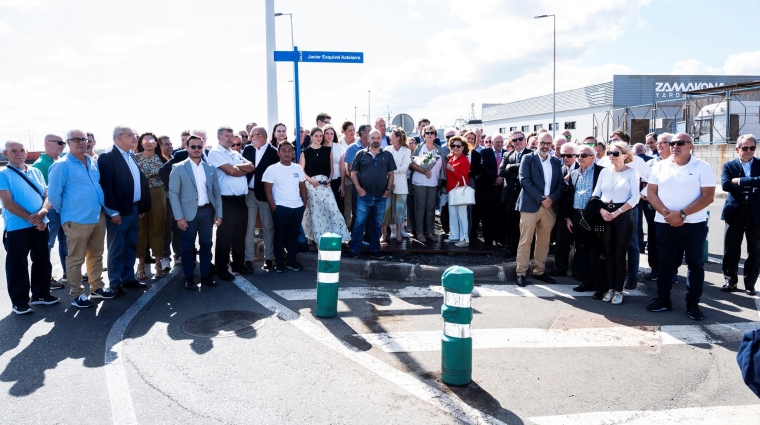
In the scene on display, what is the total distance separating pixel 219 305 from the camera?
6.48 m

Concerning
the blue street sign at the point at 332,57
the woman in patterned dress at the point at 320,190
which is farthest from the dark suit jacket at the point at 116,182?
the blue street sign at the point at 332,57

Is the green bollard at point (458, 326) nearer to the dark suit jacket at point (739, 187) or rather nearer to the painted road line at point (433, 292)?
the painted road line at point (433, 292)

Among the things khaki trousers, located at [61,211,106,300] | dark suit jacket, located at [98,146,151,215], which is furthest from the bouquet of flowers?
khaki trousers, located at [61,211,106,300]

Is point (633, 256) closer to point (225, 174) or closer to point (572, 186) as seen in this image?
point (572, 186)

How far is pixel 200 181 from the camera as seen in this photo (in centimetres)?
720

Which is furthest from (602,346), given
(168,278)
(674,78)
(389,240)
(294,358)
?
(674,78)

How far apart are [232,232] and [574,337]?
195 inches

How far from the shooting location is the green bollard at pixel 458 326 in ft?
13.9

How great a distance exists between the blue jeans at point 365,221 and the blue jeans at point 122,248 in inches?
124

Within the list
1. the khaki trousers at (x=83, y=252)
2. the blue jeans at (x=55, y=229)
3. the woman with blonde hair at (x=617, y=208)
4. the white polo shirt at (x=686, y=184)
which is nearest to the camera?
the white polo shirt at (x=686, y=184)

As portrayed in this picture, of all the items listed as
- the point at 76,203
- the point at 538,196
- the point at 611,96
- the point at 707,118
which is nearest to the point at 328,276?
the point at 76,203

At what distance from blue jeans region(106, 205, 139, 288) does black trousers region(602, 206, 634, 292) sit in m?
6.16

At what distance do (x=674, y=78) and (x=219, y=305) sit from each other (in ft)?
166

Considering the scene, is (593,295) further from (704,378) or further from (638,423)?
(638,423)
